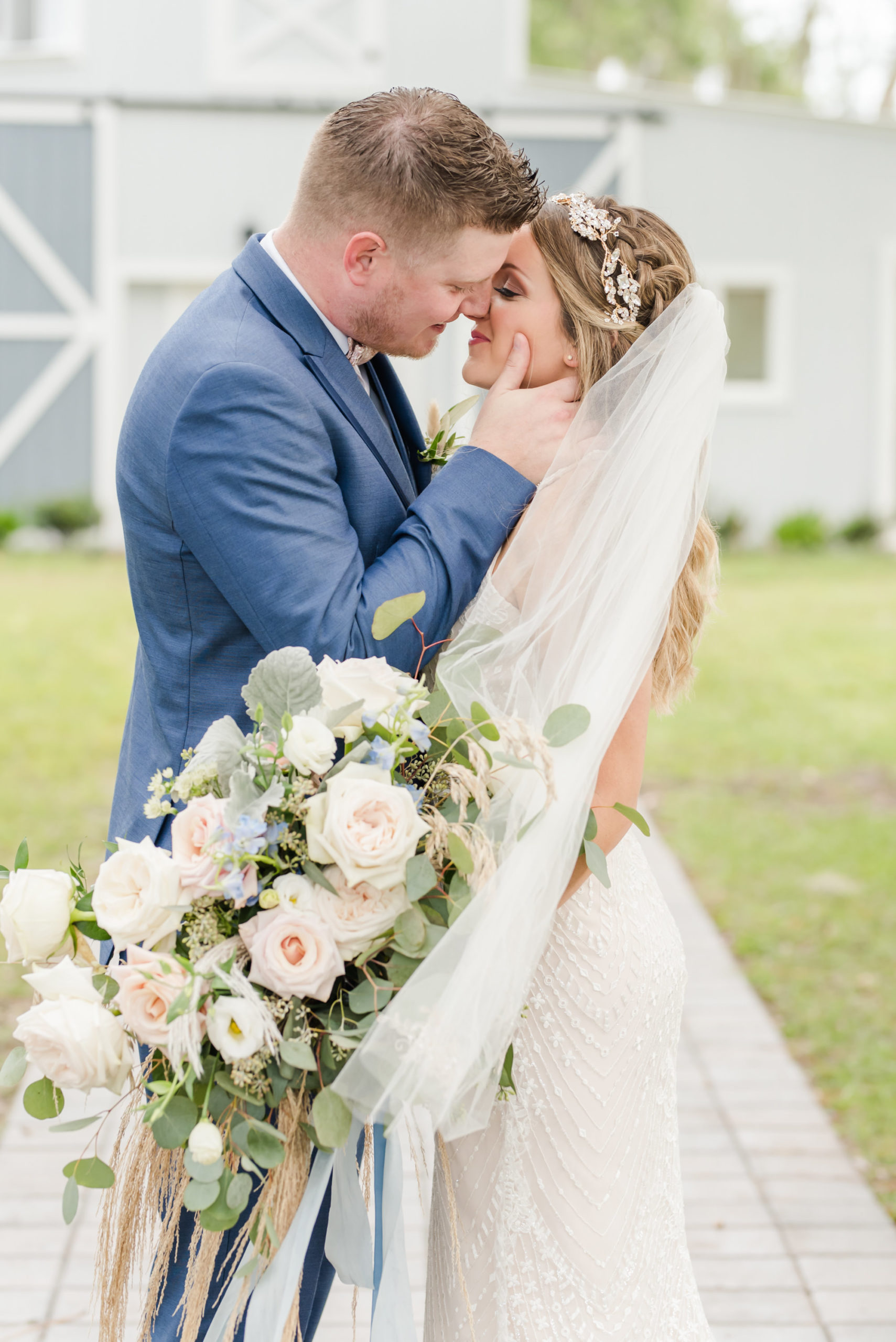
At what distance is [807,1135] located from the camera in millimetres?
3775

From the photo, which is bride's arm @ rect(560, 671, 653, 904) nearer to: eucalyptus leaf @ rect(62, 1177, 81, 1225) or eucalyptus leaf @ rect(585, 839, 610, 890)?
eucalyptus leaf @ rect(585, 839, 610, 890)

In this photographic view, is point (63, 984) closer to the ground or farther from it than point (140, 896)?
closer to the ground

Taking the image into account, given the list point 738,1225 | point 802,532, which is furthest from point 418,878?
point 802,532

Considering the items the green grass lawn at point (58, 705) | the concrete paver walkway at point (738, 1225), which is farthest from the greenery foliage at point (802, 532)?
the concrete paver walkway at point (738, 1225)

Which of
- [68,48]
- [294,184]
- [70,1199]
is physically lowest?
[294,184]

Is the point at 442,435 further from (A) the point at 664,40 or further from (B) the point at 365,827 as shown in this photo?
(A) the point at 664,40

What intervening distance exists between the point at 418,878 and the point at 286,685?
0.99 ft

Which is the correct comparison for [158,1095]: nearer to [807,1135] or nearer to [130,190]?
[807,1135]

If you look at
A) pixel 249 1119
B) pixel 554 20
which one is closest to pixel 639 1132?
pixel 249 1119

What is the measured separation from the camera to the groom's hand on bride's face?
6.58 feet

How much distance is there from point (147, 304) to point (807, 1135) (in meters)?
12.3

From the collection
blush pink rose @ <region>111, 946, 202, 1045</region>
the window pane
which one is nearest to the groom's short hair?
blush pink rose @ <region>111, 946, 202, 1045</region>

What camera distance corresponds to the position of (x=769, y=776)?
7512 mm

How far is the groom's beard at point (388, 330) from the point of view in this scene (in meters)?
2.00
